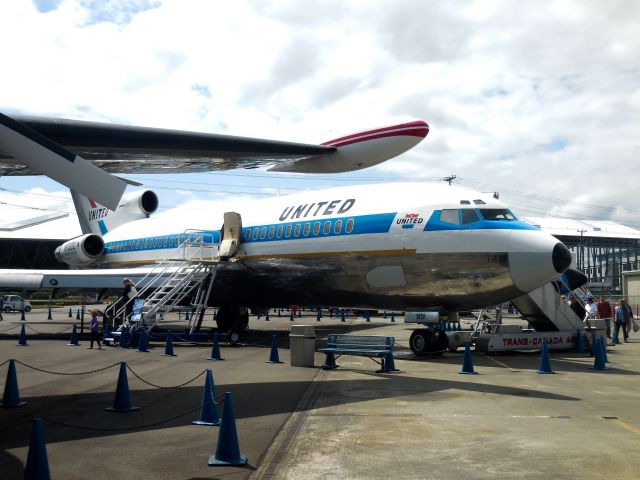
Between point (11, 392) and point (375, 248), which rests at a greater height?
point (375, 248)

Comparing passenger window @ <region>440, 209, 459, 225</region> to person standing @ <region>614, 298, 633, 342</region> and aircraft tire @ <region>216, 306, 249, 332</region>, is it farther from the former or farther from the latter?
person standing @ <region>614, 298, 633, 342</region>

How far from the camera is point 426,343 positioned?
15734 millimetres

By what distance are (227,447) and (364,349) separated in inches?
286

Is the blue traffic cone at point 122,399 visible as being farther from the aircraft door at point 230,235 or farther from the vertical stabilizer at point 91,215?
the vertical stabilizer at point 91,215

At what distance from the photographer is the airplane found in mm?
13852

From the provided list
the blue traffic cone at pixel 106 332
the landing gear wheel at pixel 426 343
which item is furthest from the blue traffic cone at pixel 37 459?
the blue traffic cone at pixel 106 332

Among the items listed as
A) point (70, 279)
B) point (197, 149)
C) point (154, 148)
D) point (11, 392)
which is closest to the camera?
point (11, 392)

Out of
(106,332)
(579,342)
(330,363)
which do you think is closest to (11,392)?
(330,363)

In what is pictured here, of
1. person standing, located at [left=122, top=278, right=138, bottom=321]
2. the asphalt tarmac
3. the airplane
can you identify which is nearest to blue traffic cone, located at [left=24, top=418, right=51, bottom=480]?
the asphalt tarmac

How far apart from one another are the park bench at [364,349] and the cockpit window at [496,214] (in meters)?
3.73

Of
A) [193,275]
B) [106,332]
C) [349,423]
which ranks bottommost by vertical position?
[349,423]

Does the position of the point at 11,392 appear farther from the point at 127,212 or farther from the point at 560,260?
the point at 127,212

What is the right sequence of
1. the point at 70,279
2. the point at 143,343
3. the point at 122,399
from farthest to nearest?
1. the point at 70,279
2. the point at 143,343
3. the point at 122,399

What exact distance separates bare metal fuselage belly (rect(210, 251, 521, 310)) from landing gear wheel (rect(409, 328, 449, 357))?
0.83 m
